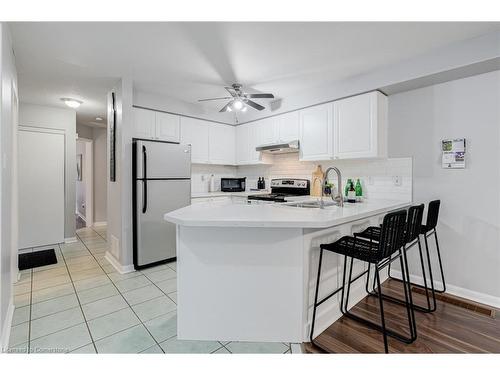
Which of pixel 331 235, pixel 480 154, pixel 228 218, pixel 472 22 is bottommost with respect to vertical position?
pixel 331 235

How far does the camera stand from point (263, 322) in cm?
181

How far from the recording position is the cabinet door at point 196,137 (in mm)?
4168

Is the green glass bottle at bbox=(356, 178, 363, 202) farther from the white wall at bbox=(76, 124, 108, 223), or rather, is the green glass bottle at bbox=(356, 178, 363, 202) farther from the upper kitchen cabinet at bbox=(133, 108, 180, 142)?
the white wall at bbox=(76, 124, 108, 223)

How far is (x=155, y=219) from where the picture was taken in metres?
3.31

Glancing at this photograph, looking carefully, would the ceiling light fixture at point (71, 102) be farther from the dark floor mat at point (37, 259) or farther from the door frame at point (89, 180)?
the dark floor mat at point (37, 259)

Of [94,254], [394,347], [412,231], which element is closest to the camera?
[394,347]

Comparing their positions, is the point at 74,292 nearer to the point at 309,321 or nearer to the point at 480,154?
the point at 309,321

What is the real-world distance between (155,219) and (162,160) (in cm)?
76

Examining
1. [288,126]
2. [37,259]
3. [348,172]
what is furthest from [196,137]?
[37,259]

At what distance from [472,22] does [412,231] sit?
1.69 meters

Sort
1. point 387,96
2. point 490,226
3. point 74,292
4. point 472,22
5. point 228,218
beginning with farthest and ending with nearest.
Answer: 1. point 387,96
2. point 74,292
3. point 490,226
4. point 472,22
5. point 228,218

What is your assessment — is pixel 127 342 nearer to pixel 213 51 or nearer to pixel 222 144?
pixel 213 51

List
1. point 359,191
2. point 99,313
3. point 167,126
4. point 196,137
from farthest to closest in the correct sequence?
point 196,137, point 167,126, point 359,191, point 99,313

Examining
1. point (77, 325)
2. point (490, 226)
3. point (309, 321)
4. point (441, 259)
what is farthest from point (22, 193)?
point (490, 226)
